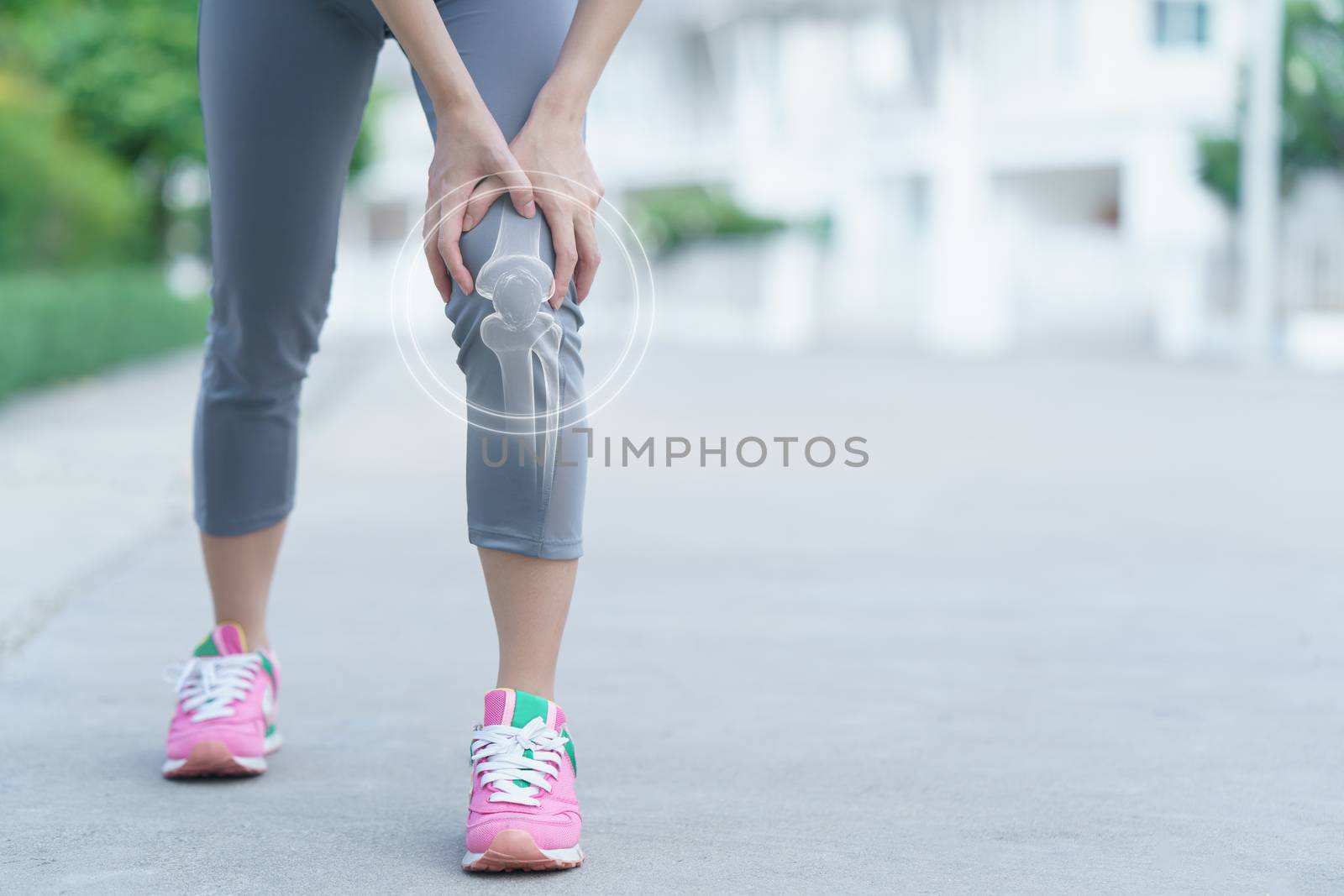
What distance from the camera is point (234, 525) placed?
7.20 ft

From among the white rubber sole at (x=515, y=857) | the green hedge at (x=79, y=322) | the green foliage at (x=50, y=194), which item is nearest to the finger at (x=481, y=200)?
the white rubber sole at (x=515, y=857)

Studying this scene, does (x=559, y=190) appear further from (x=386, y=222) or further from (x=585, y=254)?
(x=386, y=222)

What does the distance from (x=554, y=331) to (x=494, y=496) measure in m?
0.19

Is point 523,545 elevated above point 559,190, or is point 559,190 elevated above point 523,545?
point 559,190

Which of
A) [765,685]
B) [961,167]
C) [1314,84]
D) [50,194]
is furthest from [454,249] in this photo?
[961,167]

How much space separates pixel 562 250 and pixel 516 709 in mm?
503

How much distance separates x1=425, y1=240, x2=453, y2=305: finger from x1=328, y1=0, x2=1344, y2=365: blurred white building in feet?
51.7

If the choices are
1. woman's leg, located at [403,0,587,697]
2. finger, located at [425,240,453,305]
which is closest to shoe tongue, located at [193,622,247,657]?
woman's leg, located at [403,0,587,697]

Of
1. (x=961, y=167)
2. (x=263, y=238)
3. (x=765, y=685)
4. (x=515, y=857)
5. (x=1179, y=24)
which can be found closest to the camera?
(x=515, y=857)

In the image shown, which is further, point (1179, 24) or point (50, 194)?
point (1179, 24)

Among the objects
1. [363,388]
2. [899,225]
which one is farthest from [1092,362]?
[899,225]

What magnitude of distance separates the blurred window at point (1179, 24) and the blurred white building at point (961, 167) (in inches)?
0.9

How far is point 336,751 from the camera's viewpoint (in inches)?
87.4
